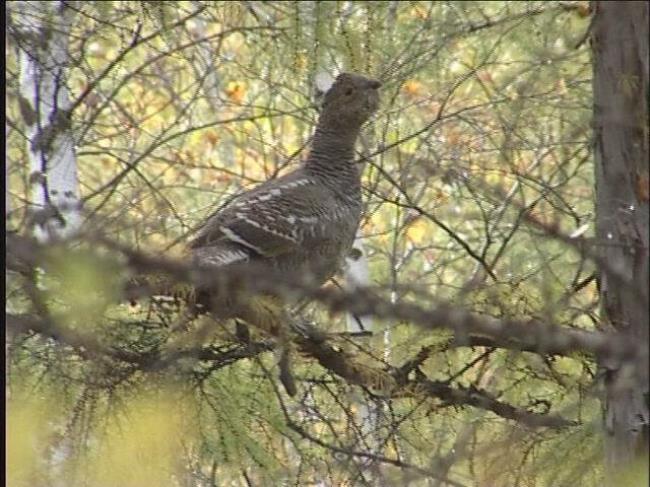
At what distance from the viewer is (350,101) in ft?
12.3

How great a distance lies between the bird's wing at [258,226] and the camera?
3.34m

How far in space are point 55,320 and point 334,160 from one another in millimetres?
1666

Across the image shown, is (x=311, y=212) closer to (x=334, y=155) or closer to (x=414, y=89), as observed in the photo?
(x=334, y=155)

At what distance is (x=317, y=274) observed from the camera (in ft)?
11.4

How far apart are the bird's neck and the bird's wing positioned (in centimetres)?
19

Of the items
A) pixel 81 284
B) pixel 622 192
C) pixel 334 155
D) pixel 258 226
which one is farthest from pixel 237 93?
pixel 81 284

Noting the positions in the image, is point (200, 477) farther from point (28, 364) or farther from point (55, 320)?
point (55, 320)

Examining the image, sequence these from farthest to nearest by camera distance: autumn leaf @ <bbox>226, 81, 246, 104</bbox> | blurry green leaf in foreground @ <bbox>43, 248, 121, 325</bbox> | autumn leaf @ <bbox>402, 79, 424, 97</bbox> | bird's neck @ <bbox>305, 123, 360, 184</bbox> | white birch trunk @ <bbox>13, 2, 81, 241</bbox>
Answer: autumn leaf @ <bbox>226, 81, 246, 104</bbox> → autumn leaf @ <bbox>402, 79, 424, 97</bbox> → white birch trunk @ <bbox>13, 2, 81, 241</bbox> → bird's neck @ <bbox>305, 123, 360, 184</bbox> → blurry green leaf in foreground @ <bbox>43, 248, 121, 325</bbox>

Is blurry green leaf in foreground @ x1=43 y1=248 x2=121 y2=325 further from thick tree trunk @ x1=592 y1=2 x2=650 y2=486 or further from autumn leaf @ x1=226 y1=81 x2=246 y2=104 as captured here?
autumn leaf @ x1=226 y1=81 x2=246 y2=104

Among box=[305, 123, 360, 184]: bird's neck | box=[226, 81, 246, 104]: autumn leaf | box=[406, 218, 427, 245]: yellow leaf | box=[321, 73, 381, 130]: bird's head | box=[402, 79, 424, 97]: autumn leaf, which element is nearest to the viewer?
box=[321, 73, 381, 130]: bird's head

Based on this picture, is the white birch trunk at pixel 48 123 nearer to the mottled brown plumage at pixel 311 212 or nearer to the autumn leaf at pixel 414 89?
the mottled brown plumage at pixel 311 212

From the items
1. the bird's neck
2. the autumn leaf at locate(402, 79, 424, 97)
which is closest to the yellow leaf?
the autumn leaf at locate(402, 79, 424, 97)

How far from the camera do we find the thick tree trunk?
2021 mm

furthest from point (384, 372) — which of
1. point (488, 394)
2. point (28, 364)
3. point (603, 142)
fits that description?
point (603, 142)
